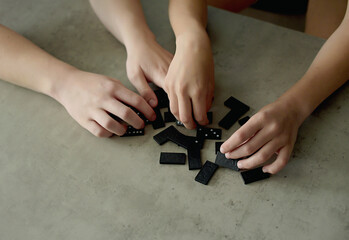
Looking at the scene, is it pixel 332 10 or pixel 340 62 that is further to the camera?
pixel 332 10

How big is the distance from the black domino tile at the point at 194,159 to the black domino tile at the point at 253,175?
0.15 meters

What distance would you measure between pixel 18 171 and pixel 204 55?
0.78 m

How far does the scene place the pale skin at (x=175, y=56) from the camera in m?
1.21

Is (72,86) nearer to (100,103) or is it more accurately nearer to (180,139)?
(100,103)

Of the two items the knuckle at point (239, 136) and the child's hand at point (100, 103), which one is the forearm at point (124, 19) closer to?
the child's hand at point (100, 103)

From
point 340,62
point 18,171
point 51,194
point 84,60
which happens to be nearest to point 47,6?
point 84,60

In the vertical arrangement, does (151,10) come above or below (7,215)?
above

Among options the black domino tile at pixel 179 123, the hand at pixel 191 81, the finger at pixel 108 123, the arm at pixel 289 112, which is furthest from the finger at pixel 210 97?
the finger at pixel 108 123

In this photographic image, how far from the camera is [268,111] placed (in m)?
1.13

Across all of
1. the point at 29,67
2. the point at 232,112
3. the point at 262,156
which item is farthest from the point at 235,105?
the point at 29,67

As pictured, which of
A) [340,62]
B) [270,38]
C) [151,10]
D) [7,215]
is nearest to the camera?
[7,215]

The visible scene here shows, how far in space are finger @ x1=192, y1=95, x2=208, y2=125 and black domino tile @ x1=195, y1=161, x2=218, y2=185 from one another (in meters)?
0.16

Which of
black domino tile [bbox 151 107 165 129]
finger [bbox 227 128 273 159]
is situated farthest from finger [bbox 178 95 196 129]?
finger [bbox 227 128 273 159]

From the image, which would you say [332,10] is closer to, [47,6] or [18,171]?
[47,6]
